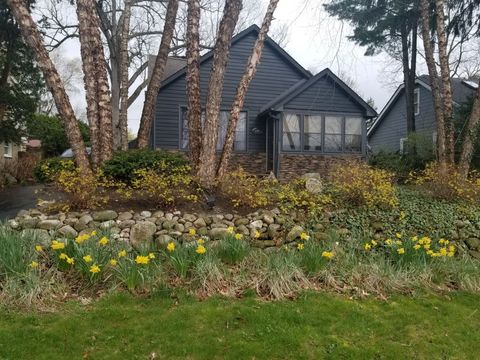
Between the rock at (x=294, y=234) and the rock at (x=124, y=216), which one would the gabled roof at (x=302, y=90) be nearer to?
the rock at (x=294, y=234)

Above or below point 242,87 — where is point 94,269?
below

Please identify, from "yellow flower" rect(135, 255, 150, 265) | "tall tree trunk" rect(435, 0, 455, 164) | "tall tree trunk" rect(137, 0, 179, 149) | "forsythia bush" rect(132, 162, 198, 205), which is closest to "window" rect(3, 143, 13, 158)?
"tall tree trunk" rect(137, 0, 179, 149)

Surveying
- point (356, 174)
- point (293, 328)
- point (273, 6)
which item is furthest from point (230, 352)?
point (273, 6)

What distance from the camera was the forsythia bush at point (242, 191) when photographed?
6527 mm

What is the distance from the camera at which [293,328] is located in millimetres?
3168

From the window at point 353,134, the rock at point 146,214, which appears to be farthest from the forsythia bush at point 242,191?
the window at point 353,134

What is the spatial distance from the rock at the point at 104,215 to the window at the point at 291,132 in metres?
8.06

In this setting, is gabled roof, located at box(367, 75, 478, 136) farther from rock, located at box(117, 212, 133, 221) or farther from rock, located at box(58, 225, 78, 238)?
rock, located at box(58, 225, 78, 238)

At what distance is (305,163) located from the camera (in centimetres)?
1312

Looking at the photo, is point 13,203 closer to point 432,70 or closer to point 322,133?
point 322,133

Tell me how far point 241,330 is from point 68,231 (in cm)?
349

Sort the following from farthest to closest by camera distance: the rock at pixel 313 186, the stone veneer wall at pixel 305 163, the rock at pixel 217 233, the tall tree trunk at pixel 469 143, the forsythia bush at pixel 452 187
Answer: the stone veneer wall at pixel 305 163 < the tall tree trunk at pixel 469 143 < the forsythia bush at pixel 452 187 < the rock at pixel 313 186 < the rock at pixel 217 233

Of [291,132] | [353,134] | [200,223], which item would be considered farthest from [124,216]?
[353,134]

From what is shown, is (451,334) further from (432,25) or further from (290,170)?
(432,25)
